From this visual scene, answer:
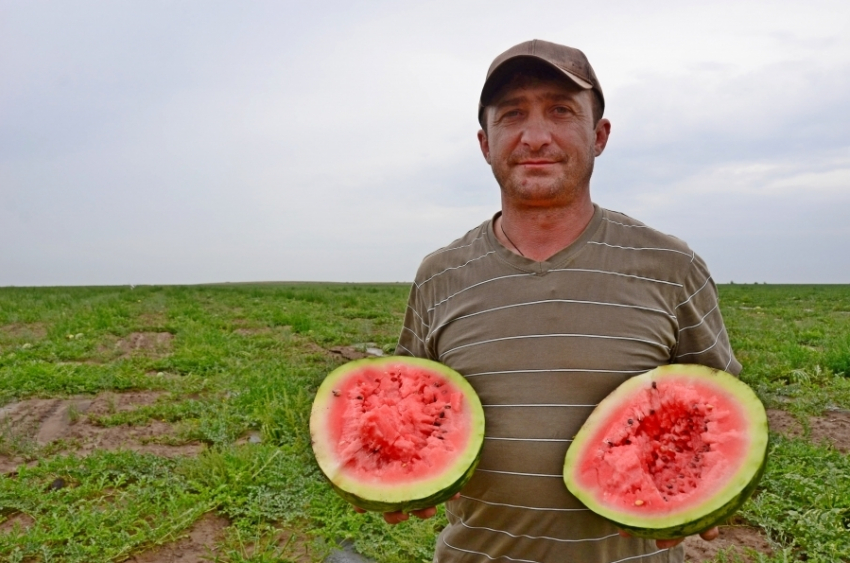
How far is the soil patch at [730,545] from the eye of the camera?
2.99 m

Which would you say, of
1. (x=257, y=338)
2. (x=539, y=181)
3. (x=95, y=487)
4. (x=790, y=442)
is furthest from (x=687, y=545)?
(x=257, y=338)

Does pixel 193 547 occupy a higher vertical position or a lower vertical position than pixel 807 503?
lower

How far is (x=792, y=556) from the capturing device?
2949mm

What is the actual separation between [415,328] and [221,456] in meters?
2.31

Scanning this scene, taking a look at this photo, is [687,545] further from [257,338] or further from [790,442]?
[257,338]

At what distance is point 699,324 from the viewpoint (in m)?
1.90

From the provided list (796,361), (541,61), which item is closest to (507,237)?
(541,61)

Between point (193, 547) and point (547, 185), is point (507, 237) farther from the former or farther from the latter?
point (193, 547)

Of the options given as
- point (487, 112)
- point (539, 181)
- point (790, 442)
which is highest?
point (487, 112)

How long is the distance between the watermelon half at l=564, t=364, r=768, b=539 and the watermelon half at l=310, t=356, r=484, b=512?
306mm

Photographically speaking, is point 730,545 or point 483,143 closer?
point 483,143

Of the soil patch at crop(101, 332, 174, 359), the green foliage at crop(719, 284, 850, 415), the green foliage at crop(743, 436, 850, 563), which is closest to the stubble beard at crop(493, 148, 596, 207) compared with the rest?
the green foliage at crop(719, 284, 850, 415)

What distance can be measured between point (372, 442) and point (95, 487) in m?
2.79

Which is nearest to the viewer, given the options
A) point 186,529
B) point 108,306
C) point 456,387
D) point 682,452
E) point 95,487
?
point 682,452
